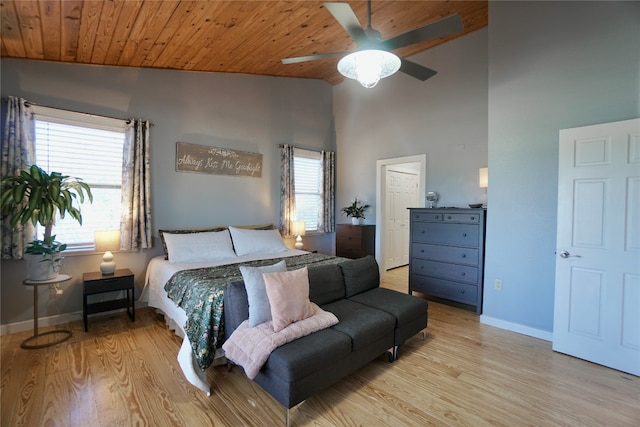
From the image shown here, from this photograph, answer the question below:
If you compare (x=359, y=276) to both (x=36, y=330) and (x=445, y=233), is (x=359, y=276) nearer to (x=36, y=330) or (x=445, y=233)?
(x=445, y=233)

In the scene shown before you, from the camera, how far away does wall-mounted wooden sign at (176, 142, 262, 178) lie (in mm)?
4031

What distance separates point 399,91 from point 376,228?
7.89 feet

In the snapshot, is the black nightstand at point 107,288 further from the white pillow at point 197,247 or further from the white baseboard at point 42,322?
the white pillow at point 197,247

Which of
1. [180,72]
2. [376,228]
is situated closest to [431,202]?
[376,228]

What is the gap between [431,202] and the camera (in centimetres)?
443

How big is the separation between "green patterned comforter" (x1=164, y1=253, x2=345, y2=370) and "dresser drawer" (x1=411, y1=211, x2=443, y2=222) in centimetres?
258

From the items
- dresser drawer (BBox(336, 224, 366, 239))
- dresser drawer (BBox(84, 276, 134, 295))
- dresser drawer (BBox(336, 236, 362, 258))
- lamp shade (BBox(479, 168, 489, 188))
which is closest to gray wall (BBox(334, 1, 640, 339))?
lamp shade (BBox(479, 168, 489, 188))

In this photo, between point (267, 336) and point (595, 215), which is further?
point (595, 215)

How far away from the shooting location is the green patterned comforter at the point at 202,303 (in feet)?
7.07

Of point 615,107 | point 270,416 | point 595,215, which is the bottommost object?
point 270,416

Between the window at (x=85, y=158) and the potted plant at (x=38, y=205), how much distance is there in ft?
1.33

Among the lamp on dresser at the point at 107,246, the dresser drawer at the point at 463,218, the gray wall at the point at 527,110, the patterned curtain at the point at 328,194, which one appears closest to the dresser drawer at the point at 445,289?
the gray wall at the point at 527,110

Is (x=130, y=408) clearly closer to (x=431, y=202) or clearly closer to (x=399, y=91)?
(x=431, y=202)

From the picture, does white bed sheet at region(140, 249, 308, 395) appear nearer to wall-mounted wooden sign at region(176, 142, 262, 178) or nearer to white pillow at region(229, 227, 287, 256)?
white pillow at region(229, 227, 287, 256)
